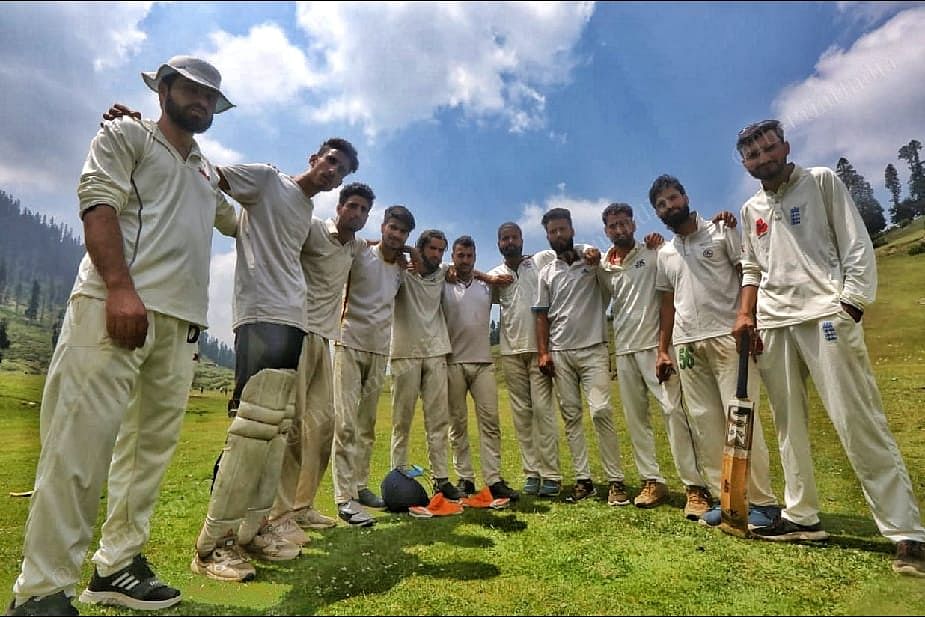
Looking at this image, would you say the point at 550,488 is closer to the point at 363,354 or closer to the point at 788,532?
the point at 788,532

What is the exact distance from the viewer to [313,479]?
201 inches

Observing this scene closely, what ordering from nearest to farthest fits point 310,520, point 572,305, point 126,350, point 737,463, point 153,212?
point 126,350
point 153,212
point 737,463
point 310,520
point 572,305

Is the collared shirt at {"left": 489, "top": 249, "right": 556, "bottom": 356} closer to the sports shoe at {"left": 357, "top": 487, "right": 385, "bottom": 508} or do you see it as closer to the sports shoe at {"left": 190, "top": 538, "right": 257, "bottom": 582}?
the sports shoe at {"left": 357, "top": 487, "right": 385, "bottom": 508}

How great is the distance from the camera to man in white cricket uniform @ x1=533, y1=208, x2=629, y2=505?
633 cm

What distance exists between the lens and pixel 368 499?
619 cm

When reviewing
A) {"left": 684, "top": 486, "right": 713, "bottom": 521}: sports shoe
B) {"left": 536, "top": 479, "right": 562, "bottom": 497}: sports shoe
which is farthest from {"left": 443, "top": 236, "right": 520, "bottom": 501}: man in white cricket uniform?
{"left": 684, "top": 486, "right": 713, "bottom": 521}: sports shoe

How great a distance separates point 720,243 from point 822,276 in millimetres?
1356

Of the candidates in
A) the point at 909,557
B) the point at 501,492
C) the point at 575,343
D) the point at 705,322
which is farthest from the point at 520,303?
the point at 909,557

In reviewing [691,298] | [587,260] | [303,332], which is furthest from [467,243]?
[303,332]

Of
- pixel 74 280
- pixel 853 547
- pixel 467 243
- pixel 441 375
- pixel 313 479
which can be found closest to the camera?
pixel 74 280

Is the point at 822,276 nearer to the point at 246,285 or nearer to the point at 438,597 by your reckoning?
the point at 438,597


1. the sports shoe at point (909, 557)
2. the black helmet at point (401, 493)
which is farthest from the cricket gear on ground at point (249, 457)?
the sports shoe at point (909, 557)

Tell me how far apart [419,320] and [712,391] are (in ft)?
11.4

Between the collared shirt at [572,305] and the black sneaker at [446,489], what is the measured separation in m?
2.15
